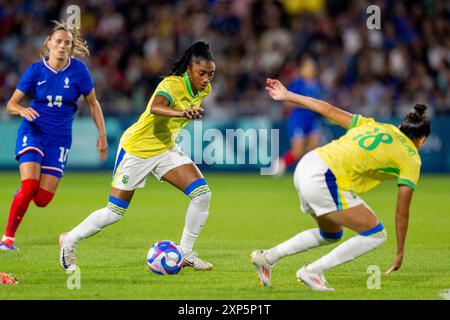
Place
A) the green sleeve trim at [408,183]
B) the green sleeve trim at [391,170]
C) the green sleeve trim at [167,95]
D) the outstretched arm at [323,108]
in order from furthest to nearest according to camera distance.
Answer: the green sleeve trim at [167,95] < the outstretched arm at [323,108] < the green sleeve trim at [391,170] < the green sleeve trim at [408,183]

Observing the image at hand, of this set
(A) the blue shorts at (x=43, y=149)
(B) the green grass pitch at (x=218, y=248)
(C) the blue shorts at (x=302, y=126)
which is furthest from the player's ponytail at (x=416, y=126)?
(C) the blue shorts at (x=302, y=126)

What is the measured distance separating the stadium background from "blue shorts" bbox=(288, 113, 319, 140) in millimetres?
2098

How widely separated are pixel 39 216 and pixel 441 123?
10.8 meters

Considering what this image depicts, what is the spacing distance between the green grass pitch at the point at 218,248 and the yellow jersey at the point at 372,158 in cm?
95

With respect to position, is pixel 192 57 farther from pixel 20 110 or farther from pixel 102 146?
pixel 20 110

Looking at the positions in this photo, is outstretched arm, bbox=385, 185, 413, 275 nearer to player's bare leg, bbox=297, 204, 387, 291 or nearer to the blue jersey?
player's bare leg, bbox=297, 204, 387, 291

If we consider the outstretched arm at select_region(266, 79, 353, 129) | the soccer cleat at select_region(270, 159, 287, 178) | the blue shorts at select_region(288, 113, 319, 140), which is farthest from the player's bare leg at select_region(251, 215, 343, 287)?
the soccer cleat at select_region(270, 159, 287, 178)

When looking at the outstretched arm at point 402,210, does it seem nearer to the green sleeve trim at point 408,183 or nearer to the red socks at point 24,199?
the green sleeve trim at point 408,183

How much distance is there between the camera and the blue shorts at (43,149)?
33.6 feet

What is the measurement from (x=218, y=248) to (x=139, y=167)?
2.21 m

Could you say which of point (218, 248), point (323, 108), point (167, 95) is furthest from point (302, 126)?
point (323, 108)

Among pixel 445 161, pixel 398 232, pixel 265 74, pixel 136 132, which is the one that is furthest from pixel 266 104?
pixel 398 232

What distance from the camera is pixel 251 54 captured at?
23484mm
